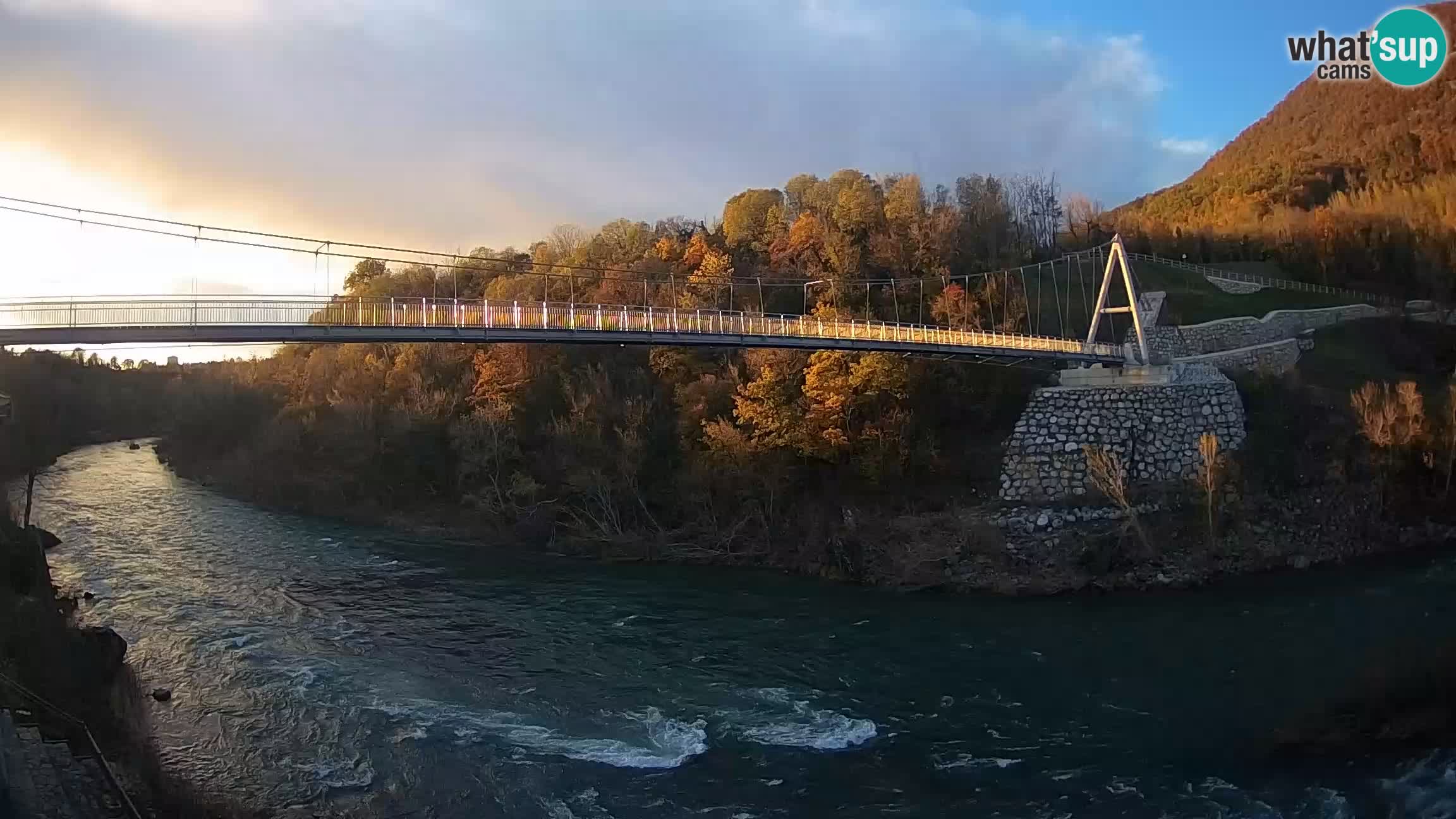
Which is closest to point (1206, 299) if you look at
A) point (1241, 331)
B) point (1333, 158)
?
point (1241, 331)

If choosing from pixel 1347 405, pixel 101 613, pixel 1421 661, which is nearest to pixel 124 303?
pixel 101 613

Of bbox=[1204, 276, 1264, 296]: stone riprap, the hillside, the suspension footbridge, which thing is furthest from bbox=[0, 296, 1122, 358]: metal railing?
the hillside

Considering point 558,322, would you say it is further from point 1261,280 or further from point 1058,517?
point 1261,280

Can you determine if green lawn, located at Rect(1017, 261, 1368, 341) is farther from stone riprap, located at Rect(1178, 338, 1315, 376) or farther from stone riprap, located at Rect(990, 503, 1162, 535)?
stone riprap, located at Rect(990, 503, 1162, 535)

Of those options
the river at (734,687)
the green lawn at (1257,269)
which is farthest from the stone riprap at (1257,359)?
the green lawn at (1257,269)

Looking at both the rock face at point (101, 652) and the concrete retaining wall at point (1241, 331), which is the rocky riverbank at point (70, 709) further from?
the concrete retaining wall at point (1241, 331)

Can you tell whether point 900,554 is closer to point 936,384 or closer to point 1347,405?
point 936,384
